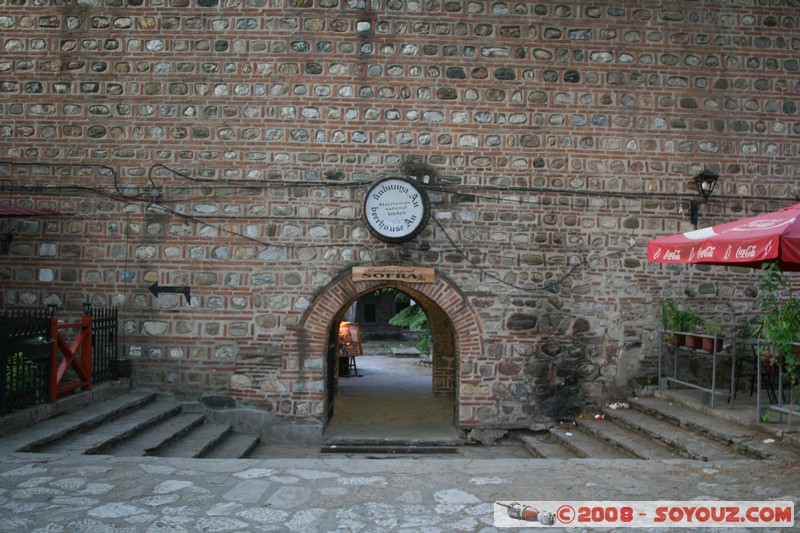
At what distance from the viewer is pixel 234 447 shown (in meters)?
7.07

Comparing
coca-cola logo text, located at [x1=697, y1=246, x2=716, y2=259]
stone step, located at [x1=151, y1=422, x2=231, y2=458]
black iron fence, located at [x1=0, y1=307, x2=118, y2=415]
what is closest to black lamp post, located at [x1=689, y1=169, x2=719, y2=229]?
coca-cola logo text, located at [x1=697, y1=246, x2=716, y2=259]

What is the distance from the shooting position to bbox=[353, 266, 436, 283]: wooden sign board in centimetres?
769

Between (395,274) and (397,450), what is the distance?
211cm

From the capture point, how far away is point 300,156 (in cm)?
785

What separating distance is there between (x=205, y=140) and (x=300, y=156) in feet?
3.89

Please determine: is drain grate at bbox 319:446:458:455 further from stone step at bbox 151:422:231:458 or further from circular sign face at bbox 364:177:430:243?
circular sign face at bbox 364:177:430:243

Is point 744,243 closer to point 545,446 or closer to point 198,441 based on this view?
point 545,446

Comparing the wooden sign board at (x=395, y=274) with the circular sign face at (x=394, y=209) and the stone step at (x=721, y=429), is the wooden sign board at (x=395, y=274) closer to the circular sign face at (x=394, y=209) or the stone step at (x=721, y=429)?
the circular sign face at (x=394, y=209)

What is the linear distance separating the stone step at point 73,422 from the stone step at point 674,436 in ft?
18.2

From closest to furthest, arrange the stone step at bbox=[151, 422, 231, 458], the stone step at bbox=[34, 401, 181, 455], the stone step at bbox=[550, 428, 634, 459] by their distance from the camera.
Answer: the stone step at bbox=[34, 401, 181, 455] → the stone step at bbox=[151, 422, 231, 458] → the stone step at bbox=[550, 428, 634, 459]

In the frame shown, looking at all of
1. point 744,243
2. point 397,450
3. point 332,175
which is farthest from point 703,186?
point 397,450

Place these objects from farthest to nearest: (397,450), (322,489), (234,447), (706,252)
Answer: (397,450), (234,447), (706,252), (322,489)

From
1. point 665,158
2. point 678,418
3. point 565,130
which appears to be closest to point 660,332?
point 678,418

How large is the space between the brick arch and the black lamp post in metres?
3.06
